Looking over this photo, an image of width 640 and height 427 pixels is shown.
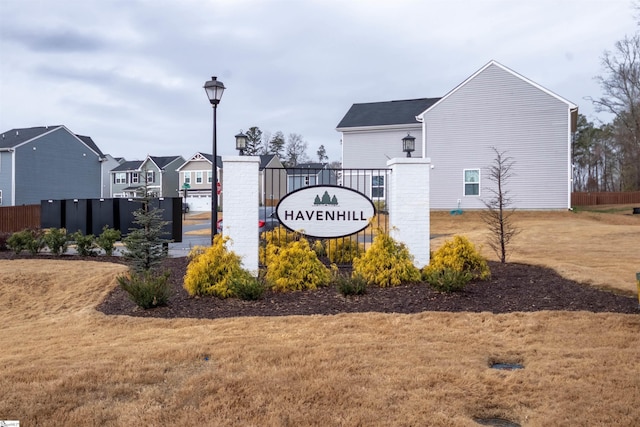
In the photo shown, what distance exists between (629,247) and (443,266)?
372 inches

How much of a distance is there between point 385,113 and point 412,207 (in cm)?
2117

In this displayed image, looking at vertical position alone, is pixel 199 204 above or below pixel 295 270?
above

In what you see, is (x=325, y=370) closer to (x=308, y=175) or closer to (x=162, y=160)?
(x=308, y=175)

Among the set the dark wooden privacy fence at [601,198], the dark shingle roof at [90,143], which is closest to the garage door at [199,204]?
the dark shingle roof at [90,143]

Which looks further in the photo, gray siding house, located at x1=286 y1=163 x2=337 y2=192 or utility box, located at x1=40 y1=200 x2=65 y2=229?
utility box, located at x1=40 y1=200 x2=65 y2=229

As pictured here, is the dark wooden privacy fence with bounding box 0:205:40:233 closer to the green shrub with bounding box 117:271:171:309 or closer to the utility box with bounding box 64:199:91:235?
the utility box with bounding box 64:199:91:235

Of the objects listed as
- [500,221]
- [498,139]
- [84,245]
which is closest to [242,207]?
[500,221]

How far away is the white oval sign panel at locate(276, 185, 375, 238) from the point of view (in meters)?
9.22

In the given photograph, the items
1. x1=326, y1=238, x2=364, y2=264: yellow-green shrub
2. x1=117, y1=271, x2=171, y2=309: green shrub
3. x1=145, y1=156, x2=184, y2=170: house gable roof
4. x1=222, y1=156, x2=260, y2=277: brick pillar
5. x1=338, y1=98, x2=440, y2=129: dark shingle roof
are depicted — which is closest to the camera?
x1=117, y1=271, x2=171, y2=309: green shrub

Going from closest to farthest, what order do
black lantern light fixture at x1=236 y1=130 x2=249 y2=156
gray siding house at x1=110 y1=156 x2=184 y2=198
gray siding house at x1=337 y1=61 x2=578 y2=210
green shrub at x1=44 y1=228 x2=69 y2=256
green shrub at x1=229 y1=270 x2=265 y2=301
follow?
1. green shrub at x1=229 y1=270 x2=265 y2=301
2. black lantern light fixture at x1=236 y1=130 x2=249 y2=156
3. green shrub at x1=44 y1=228 x2=69 y2=256
4. gray siding house at x1=337 y1=61 x2=578 y2=210
5. gray siding house at x1=110 y1=156 x2=184 y2=198

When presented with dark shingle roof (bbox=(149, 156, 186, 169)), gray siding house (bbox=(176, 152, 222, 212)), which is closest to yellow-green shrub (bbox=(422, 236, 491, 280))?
gray siding house (bbox=(176, 152, 222, 212))

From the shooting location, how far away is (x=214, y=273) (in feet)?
25.7

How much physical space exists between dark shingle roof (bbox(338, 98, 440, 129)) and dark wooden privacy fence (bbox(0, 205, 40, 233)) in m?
18.7

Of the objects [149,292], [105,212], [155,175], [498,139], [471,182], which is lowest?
[149,292]
